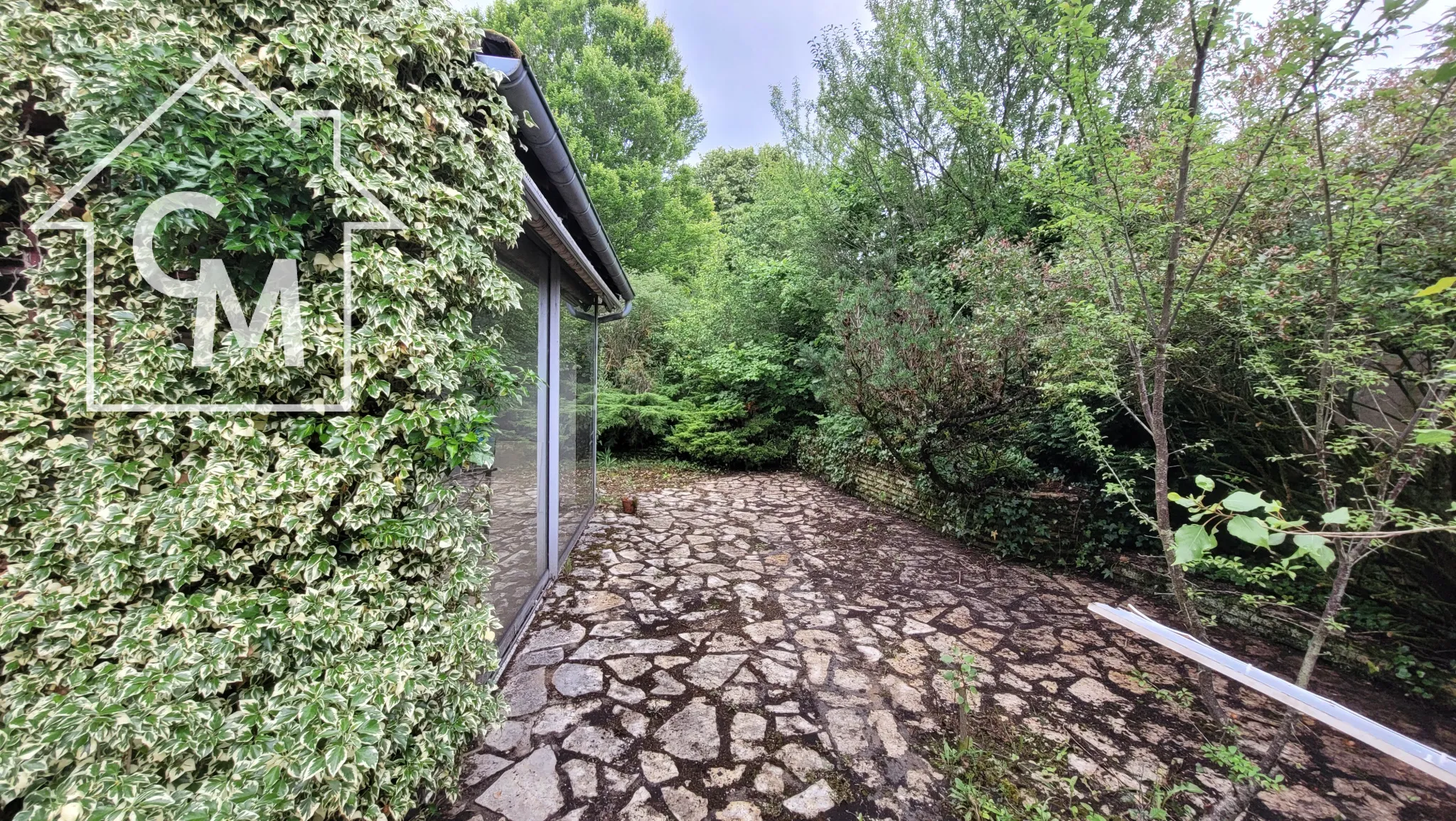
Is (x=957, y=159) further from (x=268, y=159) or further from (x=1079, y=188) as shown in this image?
(x=268, y=159)

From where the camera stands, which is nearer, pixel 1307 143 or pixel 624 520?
pixel 1307 143

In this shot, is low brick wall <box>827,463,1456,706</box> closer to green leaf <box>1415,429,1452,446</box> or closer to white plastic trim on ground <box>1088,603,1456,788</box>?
white plastic trim on ground <box>1088,603,1456,788</box>

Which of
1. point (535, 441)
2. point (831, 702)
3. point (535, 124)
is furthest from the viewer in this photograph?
point (535, 441)

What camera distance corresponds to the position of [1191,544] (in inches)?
44.8

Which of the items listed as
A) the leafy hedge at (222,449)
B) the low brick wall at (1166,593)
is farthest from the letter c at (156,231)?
the low brick wall at (1166,593)

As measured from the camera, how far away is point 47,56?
137 centimetres

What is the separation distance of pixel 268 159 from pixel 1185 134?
10.5 ft

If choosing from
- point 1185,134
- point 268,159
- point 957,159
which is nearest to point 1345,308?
point 1185,134

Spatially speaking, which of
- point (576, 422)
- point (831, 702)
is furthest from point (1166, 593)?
point (576, 422)

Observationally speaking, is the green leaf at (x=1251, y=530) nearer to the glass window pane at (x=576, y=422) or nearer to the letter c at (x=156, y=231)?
the letter c at (x=156, y=231)

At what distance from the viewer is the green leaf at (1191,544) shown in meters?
1.14

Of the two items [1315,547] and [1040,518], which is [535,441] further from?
[1040,518]

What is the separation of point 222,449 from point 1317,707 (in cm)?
293

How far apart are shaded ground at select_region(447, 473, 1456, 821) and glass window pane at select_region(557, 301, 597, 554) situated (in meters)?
0.59
